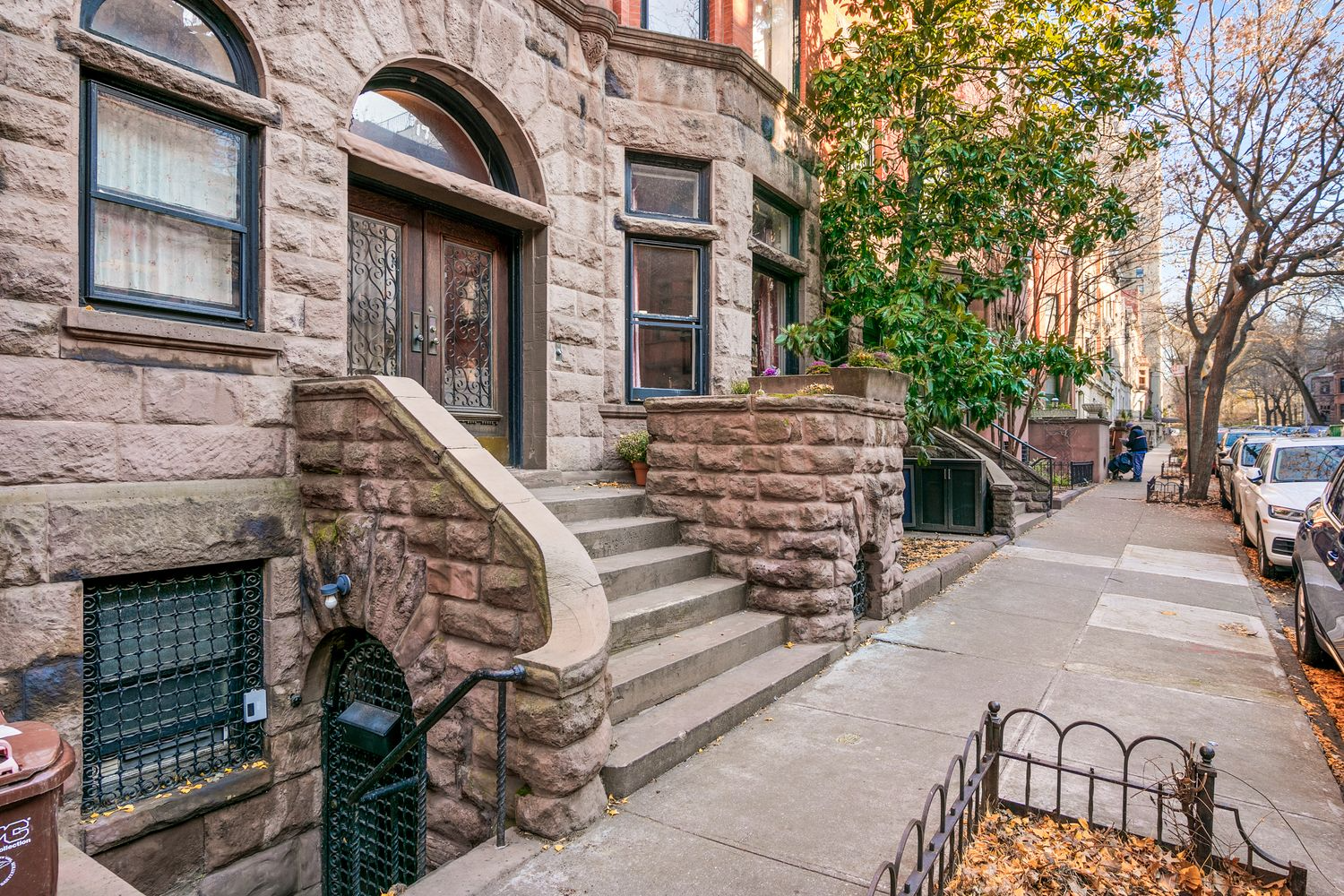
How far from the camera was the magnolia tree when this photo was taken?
9.59 m

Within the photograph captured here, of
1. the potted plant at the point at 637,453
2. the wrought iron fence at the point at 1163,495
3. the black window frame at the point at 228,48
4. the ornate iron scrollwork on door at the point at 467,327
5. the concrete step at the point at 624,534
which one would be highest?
the black window frame at the point at 228,48

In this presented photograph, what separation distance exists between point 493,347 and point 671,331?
2.12 meters

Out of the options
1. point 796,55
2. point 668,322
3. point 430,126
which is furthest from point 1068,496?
point 430,126

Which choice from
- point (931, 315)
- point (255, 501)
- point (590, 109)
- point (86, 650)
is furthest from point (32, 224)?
point (931, 315)

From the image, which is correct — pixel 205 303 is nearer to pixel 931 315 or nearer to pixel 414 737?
pixel 414 737

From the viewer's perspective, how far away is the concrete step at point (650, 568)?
5375 mm

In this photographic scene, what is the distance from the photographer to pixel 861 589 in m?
7.05

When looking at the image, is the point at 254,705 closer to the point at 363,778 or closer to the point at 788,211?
the point at 363,778

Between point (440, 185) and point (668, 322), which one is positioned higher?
point (440, 185)

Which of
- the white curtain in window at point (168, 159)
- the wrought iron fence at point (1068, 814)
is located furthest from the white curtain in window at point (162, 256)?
the wrought iron fence at point (1068, 814)

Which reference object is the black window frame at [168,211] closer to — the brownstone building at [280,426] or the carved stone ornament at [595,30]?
the brownstone building at [280,426]

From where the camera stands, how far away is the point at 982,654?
6289 mm

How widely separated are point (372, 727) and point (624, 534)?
7.40 ft

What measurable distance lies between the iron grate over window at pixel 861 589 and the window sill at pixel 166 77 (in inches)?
225
